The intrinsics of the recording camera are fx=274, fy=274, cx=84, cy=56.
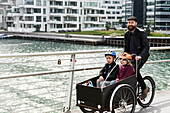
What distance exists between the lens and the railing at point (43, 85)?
14.3 ft

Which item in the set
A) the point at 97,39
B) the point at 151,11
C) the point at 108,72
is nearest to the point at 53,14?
the point at 97,39

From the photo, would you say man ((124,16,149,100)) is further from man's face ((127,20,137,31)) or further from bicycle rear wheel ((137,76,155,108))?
bicycle rear wheel ((137,76,155,108))

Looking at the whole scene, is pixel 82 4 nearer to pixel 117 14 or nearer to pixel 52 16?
pixel 52 16

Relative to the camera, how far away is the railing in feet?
14.3

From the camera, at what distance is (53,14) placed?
80438 millimetres

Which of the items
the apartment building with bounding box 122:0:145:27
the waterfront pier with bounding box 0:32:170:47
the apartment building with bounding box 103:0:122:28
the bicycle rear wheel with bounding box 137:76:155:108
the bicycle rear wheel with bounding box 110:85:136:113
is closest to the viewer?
the bicycle rear wheel with bounding box 110:85:136:113

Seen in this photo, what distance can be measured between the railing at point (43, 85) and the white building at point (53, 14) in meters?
53.0

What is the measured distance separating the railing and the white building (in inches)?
2086

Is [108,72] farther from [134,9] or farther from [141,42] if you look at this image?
[134,9]

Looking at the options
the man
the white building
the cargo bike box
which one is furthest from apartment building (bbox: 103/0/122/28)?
the cargo bike box

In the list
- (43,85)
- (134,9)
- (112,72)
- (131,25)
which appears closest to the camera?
(112,72)

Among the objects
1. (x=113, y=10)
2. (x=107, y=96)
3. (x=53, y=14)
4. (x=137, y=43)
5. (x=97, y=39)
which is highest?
(x=113, y=10)

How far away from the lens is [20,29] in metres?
82.8

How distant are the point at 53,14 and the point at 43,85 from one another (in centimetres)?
6256
